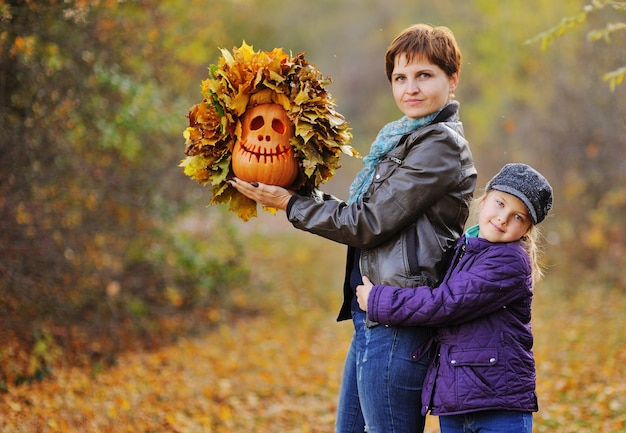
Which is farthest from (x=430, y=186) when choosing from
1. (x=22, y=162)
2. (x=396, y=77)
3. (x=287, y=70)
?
(x=22, y=162)

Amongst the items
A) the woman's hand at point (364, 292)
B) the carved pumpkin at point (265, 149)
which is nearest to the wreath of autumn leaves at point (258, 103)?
the carved pumpkin at point (265, 149)

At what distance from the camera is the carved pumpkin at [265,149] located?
330 centimetres

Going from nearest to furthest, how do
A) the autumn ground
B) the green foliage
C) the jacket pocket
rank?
the jacket pocket < the green foliage < the autumn ground

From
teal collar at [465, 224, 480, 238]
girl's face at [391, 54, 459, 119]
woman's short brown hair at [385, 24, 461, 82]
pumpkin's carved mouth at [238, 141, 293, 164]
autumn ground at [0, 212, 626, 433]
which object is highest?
woman's short brown hair at [385, 24, 461, 82]

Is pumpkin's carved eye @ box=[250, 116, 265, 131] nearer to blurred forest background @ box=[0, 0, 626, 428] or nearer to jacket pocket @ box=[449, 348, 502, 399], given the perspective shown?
blurred forest background @ box=[0, 0, 626, 428]

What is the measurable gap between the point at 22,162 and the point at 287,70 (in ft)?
14.7

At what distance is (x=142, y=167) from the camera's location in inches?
362

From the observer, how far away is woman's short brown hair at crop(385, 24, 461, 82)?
3137 millimetres

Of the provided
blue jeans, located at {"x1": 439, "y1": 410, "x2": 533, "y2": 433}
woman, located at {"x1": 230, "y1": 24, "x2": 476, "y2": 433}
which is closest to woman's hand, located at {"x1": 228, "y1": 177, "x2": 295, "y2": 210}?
woman, located at {"x1": 230, "y1": 24, "x2": 476, "y2": 433}

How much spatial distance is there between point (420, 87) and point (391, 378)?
4.17 ft

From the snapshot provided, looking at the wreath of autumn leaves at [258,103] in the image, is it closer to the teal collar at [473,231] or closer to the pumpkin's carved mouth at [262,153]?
the pumpkin's carved mouth at [262,153]

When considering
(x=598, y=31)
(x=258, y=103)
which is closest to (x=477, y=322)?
(x=258, y=103)

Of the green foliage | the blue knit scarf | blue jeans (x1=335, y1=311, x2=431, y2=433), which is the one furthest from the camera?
the green foliage

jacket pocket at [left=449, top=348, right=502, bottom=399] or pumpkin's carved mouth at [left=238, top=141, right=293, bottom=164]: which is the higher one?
pumpkin's carved mouth at [left=238, top=141, right=293, bottom=164]
